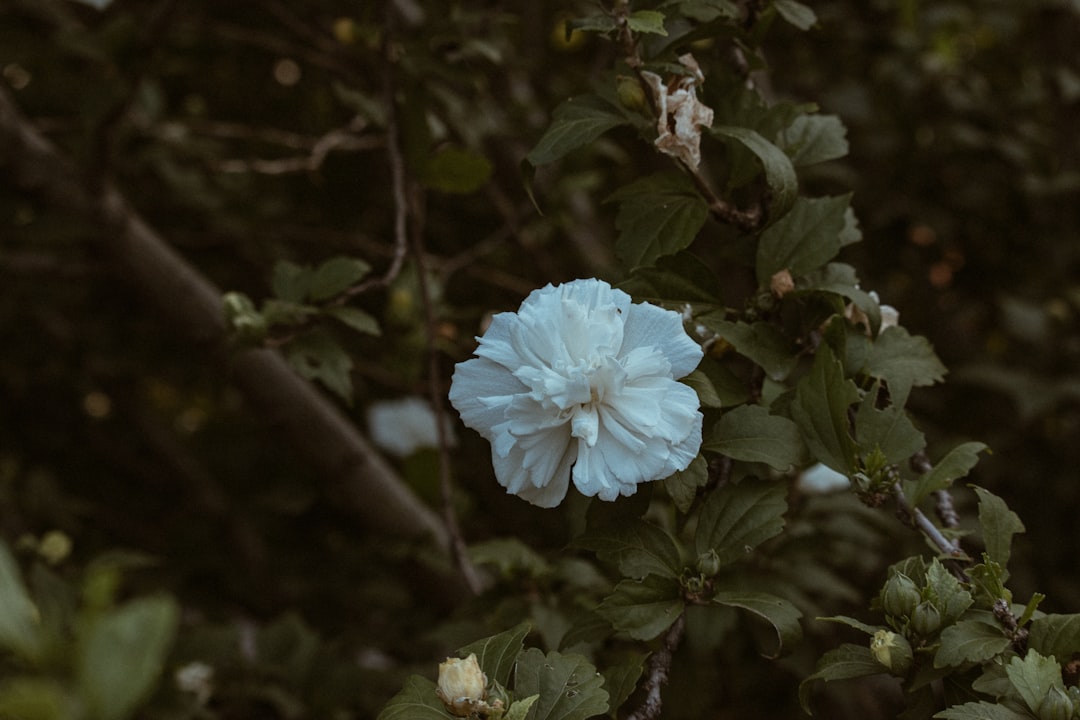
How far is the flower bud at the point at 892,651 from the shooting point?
2.52ft

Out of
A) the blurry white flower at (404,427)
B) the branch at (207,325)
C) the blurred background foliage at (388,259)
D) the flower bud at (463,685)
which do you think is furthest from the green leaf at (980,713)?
the blurry white flower at (404,427)

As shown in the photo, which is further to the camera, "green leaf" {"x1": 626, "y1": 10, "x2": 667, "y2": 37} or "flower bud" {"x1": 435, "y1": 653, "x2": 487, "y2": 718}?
"green leaf" {"x1": 626, "y1": 10, "x2": 667, "y2": 37}

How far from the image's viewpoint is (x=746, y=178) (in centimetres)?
96

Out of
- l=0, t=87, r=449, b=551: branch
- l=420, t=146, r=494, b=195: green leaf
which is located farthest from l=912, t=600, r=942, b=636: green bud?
l=0, t=87, r=449, b=551: branch

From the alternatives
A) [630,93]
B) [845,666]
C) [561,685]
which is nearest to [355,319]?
[630,93]

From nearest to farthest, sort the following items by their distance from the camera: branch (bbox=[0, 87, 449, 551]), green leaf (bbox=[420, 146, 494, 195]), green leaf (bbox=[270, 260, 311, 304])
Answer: green leaf (bbox=[270, 260, 311, 304]) < green leaf (bbox=[420, 146, 494, 195]) < branch (bbox=[0, 87, 449, 551])

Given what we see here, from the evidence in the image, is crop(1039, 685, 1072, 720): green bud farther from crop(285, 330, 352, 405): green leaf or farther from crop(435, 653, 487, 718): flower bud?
crop(285, 330, 352, 405): green leaf

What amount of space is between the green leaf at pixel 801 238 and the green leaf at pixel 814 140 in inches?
2.9

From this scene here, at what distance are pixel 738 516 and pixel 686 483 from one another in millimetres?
99

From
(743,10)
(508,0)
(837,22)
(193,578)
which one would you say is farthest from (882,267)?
(193,578)

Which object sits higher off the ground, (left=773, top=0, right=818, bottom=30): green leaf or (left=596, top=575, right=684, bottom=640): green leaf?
(left=773, top=0, right=818, bottom=30): green leaf

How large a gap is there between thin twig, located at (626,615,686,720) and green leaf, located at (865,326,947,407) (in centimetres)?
31

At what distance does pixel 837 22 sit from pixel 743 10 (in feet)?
4.60

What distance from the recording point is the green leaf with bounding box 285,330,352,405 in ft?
3.69
